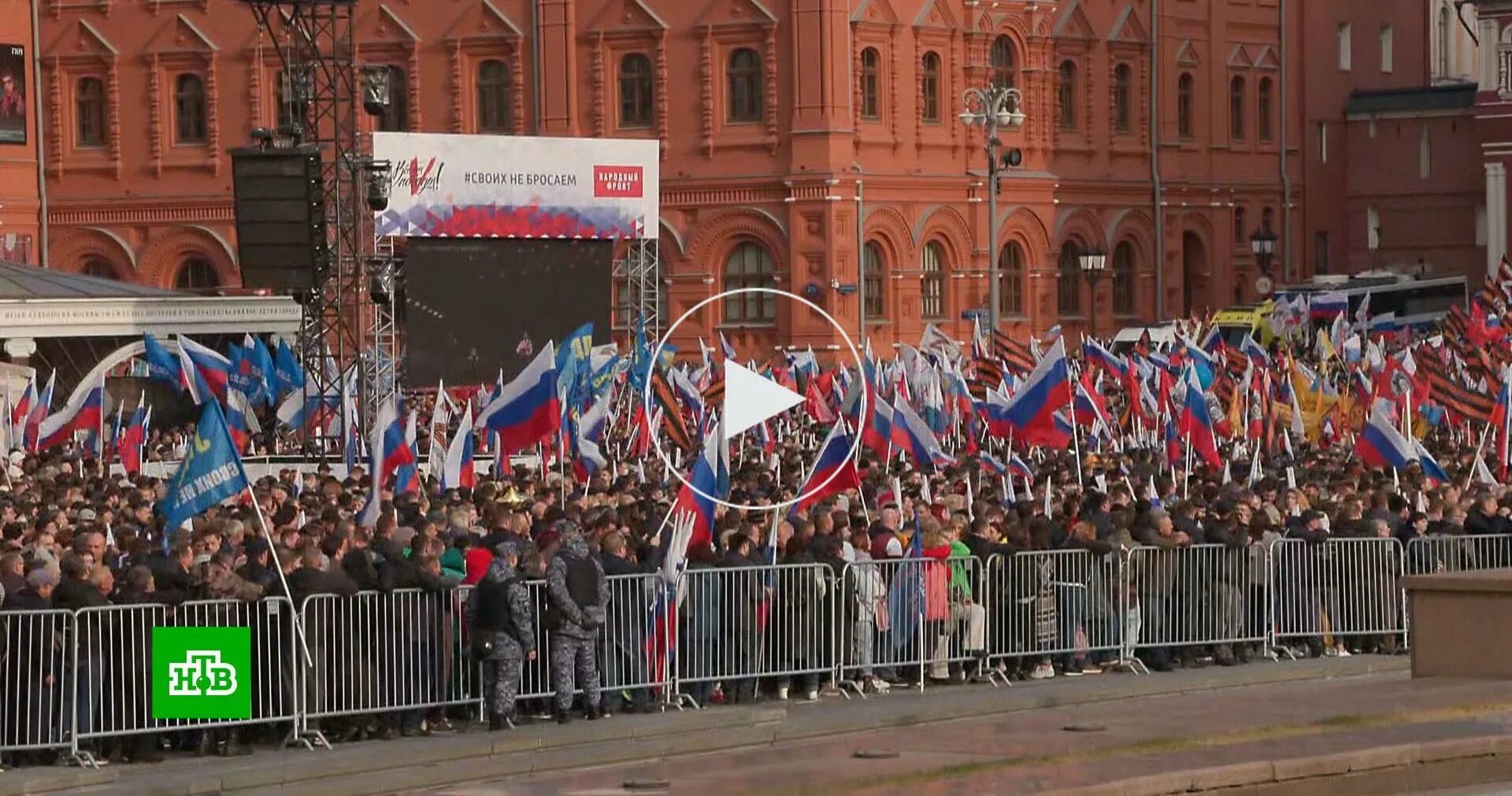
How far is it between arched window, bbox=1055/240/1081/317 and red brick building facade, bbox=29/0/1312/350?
69 millimetres

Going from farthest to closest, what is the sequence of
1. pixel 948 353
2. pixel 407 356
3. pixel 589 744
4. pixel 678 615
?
pixel 407 356
pixel 948 353
pixel 678 615
pixel 589 744

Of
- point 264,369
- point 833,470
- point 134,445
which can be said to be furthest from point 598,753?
point 264,369

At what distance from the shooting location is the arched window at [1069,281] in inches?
2758

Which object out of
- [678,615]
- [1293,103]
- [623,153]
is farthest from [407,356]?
[678,615]

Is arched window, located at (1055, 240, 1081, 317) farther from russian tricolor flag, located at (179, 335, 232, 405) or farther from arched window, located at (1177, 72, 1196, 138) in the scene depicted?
russian tricolor flag, located at (179, 335, 232, 405)

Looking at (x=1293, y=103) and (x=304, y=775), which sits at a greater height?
(x=1293, y=103)

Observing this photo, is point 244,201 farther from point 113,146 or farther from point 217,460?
point 113,146

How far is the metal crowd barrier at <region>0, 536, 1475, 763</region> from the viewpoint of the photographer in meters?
19.3

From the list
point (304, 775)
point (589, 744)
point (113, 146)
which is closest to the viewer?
point (304, 775)

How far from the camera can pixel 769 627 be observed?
22406 mm

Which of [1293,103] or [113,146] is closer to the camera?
[113,146]

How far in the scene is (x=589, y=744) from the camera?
20312mm

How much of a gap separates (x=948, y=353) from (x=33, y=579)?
105 feet

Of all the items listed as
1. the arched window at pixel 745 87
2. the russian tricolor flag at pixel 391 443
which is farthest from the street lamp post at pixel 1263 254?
the russian tricolor flag at pixel 391 443
